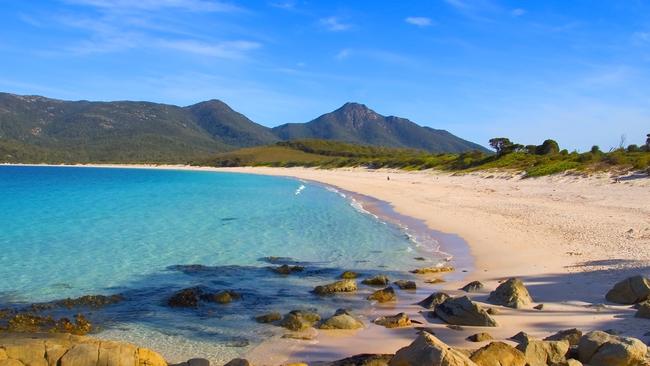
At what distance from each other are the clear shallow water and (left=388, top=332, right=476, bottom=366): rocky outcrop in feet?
12.1

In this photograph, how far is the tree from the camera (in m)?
75.7

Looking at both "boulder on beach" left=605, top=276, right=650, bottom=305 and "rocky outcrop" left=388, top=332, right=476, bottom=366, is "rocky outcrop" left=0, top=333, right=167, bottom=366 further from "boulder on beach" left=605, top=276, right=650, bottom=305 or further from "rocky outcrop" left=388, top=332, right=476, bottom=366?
"boulder on beach" left=605, top=276, right=650, bottom=305

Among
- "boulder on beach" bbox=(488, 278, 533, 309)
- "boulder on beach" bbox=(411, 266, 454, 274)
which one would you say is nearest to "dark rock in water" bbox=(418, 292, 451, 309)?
"boulder on beach" bbox=(488, 278, 533, 309)

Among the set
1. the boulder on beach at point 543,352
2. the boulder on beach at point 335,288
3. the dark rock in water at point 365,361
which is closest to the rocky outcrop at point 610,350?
the boulder on beach at point 543,352

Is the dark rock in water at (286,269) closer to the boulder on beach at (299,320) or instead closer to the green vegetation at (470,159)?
the boulder on beach at (299,320)

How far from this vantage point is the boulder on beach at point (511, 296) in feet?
38.0

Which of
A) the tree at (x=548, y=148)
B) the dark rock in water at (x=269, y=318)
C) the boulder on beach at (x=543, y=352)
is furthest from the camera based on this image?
the tree at (x=548, y=148)

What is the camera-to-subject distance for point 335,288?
14125mm

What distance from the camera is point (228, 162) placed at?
17675 centimetres

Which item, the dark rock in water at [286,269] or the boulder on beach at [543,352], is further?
the dark rock in water at [286,269]

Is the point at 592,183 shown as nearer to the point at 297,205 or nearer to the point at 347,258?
the point at 297,205

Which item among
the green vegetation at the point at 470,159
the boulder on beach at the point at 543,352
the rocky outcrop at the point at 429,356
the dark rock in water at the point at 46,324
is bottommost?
the dark rock in water at the point at 46,324

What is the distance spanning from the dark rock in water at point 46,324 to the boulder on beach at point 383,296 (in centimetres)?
657

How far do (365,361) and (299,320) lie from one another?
332 centimetres
